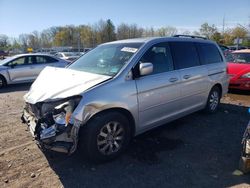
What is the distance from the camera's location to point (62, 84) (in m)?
3.71

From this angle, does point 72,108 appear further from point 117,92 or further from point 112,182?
point 112,182

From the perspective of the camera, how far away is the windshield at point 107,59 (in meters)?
4.04

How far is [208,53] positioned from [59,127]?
4063 millimetres

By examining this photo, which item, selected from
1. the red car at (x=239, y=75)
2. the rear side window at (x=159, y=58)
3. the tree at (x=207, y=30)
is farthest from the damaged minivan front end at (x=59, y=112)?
the tree at (x=207, y=30)

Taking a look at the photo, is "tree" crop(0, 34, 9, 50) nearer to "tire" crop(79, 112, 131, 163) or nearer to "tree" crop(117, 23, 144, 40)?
"tree" crop(117, 23, 144, 40)

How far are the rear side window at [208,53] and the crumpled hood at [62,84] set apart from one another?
283 centimetres

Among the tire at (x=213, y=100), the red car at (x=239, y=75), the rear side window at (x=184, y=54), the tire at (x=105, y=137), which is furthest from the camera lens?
the red car at (x=239, y=75)

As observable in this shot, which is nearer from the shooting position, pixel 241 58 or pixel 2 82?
pixel 241 58

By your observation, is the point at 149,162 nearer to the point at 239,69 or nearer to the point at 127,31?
the point at 239,69

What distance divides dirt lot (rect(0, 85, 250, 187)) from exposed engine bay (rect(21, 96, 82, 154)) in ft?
1.52

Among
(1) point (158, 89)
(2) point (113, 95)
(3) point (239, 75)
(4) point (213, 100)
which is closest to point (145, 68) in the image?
(1) point (158, 89)

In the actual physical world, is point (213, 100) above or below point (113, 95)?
below

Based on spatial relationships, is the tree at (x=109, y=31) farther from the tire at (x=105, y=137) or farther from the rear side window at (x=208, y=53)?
the tire at (x=105, y=137)

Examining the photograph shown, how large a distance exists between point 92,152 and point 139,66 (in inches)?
59.7
